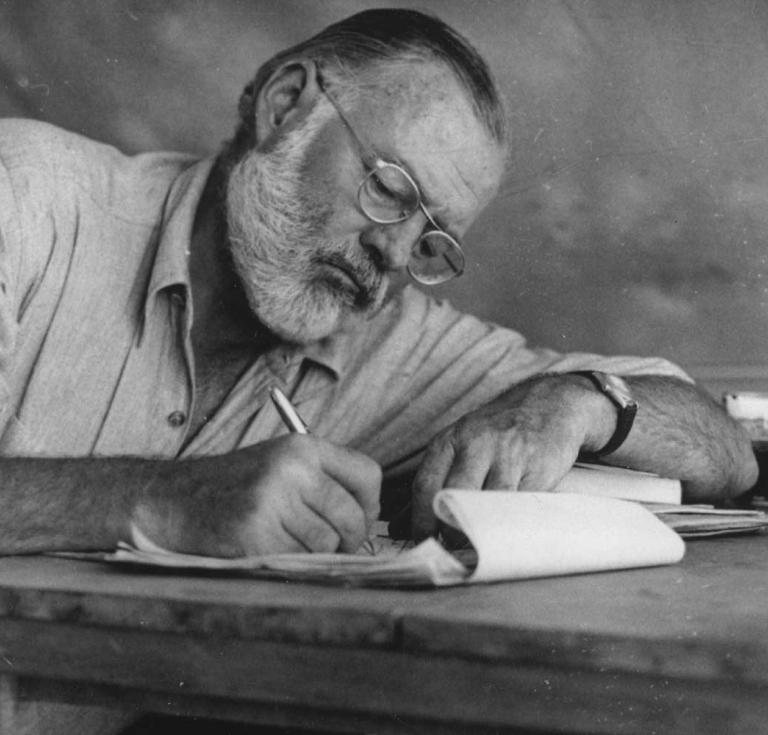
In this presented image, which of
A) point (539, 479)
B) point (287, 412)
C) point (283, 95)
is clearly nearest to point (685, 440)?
point (539, 479)

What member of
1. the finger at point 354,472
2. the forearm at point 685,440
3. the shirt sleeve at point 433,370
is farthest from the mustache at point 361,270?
the finger at point 354,472

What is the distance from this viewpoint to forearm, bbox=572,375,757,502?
60.4 inches

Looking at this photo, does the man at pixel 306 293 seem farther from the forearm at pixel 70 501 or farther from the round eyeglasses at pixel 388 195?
the forearm at pixel 70 501

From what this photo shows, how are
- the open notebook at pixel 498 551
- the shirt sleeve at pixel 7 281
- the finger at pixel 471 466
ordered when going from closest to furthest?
the open notebook at pixel 498 551, the finger at pixel 471 466, the shirt sleeve at pixel 7 281

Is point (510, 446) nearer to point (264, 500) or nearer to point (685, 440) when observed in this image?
point (264, 500)

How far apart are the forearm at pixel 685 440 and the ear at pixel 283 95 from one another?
74cm

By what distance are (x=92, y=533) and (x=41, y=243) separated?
661 millimetres

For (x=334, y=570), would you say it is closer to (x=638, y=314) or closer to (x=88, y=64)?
(x=638, y=314)

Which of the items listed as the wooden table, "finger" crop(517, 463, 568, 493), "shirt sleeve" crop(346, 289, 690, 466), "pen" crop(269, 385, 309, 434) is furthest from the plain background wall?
the wooden table

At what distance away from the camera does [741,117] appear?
2.17 meters

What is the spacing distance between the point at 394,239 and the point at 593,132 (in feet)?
2.72

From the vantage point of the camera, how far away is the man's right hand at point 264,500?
1002 mm

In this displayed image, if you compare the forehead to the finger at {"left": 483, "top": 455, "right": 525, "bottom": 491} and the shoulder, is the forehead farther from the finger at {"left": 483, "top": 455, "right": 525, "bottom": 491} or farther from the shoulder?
the finger at {"left": 483, "top": 455, "right": 525, "bottom": 491}

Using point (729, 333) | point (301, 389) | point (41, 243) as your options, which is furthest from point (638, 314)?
point (41, 243)
